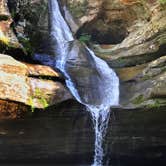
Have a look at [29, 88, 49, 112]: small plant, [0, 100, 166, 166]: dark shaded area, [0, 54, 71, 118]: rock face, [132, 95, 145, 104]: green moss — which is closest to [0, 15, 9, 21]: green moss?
[0, 54, 71, 118]: rock face

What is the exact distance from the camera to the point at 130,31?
17781 millimetres

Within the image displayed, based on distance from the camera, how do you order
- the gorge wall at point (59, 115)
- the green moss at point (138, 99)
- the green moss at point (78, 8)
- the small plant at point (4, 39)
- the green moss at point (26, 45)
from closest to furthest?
the gorge wall at point (59, 115), the green moss at point (138, 99), the small plant at point (4, 39), the green moss at point (26, 45), the green moss at point (78, 8)

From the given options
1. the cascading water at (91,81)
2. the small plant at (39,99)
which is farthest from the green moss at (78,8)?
the small plant at (39,99)

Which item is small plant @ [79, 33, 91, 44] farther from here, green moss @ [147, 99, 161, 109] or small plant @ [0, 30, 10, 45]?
green moss @ [147, 99, 161, 109]

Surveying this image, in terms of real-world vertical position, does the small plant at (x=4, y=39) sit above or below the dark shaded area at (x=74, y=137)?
above

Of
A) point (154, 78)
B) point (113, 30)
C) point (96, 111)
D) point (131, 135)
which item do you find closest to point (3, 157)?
point (96, 111)

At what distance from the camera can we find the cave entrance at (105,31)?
1938cm

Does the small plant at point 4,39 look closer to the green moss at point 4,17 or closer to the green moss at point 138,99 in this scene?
the green moss at point 4,17

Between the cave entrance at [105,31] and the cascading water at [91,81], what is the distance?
9.37 feet

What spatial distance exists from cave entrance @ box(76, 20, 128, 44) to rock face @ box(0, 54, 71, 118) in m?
8.18

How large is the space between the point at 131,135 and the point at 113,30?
926 cm

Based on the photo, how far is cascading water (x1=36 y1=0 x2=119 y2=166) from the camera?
438 inches

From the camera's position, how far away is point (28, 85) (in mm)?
10930

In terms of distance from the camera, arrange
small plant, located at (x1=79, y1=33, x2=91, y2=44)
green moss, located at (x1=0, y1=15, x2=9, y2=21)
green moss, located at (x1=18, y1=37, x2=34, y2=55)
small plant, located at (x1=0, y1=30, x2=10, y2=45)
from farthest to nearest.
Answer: small plant, located at (x1=79, y1=33, x2=91, y2=44) < green moss, located at (x1=0, y1=15, x2=9, y2=21) < green moss, located at (x1=18, y1=37, x2=34, y2=55) < small plant, located at (x1=0, y1=30, x2=10, y2=45)
